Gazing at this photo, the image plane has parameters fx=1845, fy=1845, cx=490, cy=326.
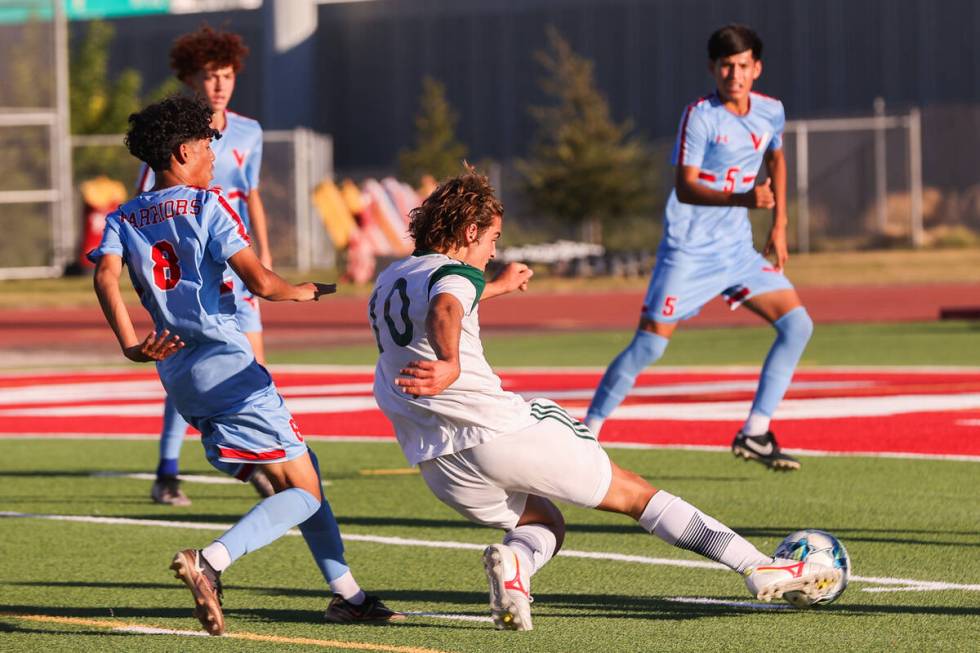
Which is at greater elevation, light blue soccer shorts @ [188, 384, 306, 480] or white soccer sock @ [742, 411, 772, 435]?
light blue soccer shorts @ [188, 384, 306, 480]

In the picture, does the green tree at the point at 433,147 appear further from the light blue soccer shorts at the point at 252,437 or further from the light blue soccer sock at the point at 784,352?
the light blue soccer shorts at the point at 252,437

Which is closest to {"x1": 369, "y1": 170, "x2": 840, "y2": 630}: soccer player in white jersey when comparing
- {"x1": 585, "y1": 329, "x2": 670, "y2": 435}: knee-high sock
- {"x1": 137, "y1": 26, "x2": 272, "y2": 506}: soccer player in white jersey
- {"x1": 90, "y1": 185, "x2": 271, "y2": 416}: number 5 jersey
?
{"x1": 90, "y1": 185, "x2": 271, "y2": 416}: number 5 jersey

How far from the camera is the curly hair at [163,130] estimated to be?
253 inches

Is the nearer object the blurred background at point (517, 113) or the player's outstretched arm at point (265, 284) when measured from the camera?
the player's outstretched arm at point (265, 284)

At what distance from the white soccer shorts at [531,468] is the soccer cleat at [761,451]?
365 centimetres

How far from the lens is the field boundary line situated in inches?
236

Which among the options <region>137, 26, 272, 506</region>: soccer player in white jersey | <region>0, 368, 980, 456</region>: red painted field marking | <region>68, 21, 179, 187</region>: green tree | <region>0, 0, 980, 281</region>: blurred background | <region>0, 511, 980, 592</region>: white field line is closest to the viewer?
<region>0, 511, 980, 592</region>: white field line

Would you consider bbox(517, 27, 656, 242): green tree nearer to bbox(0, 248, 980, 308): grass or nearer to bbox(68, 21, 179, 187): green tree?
bbox(0, 248, 980, 308): grass

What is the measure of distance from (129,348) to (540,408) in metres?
1.43

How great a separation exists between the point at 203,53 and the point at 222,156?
1.74ft

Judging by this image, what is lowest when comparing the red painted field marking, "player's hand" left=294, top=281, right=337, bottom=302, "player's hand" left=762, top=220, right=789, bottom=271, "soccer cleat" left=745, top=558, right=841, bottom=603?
the red painted field marking

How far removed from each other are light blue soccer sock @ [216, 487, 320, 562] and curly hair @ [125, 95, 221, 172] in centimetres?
124

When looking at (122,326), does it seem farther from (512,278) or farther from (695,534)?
(695,534)

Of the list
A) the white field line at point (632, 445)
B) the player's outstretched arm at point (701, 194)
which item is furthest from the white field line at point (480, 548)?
the white field line at point (632, 445)
